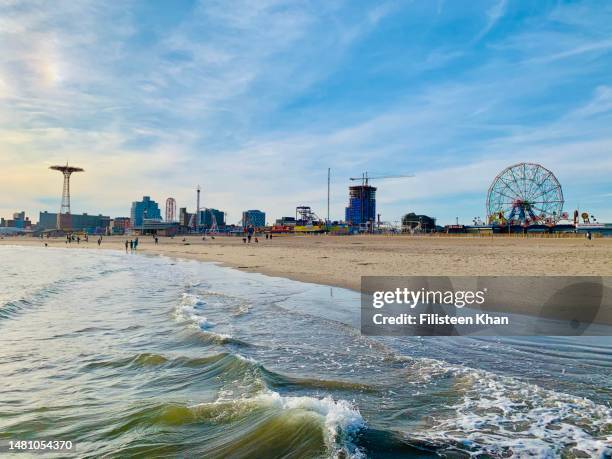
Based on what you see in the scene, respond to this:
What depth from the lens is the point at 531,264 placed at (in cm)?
2019

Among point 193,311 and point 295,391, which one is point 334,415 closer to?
point 295,391

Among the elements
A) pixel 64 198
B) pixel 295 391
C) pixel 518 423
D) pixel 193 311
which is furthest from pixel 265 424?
pixel 64 198

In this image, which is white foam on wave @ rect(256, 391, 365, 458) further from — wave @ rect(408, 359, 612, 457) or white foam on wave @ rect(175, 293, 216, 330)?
white foam on wave @ rect(175, 293, 216, 330)

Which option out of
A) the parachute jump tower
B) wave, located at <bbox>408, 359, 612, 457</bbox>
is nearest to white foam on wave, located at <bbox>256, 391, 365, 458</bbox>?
wave, located at <bbox>408, 359, 612, 457</bbox>

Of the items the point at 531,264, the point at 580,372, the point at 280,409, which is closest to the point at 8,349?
the point at 280,409

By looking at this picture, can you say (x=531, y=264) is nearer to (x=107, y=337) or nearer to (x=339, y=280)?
(x=339, y=280)

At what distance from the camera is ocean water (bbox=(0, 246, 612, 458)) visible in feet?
14.8

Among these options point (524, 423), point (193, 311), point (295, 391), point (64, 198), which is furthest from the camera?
point (64, 198)

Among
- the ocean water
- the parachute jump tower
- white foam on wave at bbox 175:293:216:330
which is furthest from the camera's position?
the parachute jump tower

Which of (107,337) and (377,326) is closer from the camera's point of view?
(107,337)

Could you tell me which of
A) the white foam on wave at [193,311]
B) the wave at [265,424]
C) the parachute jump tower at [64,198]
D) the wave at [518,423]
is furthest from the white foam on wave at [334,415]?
the parachute jump tower at [64,198]

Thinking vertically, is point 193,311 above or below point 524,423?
below

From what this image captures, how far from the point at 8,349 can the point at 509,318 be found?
11.9 metres

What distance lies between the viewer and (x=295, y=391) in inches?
239
